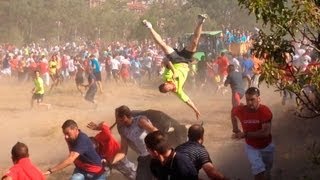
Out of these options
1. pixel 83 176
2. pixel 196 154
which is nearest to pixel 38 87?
pixel 83 176

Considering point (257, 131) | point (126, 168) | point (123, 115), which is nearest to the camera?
point (257, 131)

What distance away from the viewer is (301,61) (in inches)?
588

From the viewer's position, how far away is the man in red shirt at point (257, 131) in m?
6.97

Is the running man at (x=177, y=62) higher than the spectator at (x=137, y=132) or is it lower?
higher

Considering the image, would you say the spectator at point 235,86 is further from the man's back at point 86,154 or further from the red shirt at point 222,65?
the red shirt at point 222,65

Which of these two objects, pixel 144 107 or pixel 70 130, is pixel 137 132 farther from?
pixel 144 107

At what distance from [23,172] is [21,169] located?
4 centimetres

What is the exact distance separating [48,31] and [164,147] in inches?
2128

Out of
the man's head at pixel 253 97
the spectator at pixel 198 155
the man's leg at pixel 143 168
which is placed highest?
the man's head at pixel 253 97

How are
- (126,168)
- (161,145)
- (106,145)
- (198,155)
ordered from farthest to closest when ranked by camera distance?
(126,168)
(106,145)
(198,155)
(161,145)

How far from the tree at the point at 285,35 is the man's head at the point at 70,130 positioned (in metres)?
3.07

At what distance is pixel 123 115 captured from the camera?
23.8ft

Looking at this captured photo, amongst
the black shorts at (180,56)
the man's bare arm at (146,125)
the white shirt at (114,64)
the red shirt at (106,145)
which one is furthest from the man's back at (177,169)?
the white shirt at (114,64)

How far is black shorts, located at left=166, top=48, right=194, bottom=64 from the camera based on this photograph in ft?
30.5
